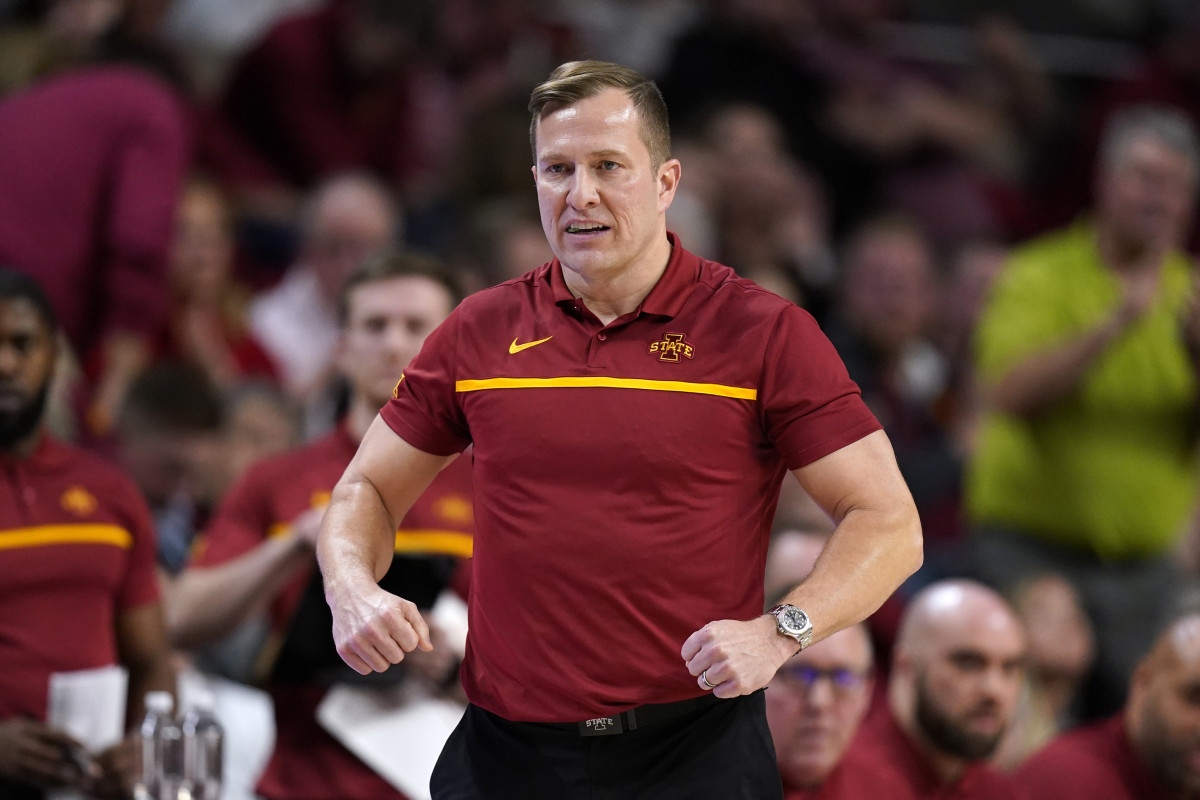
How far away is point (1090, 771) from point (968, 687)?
447 mm

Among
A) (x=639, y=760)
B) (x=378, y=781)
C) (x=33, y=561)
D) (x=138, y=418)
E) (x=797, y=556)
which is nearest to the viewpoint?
(x=639, y=760)

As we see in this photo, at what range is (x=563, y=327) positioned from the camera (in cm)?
298

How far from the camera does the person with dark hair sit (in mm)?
4410

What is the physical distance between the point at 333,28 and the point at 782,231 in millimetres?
2502

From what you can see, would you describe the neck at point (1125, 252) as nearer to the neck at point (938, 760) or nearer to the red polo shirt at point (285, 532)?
the neck at point (938, 760)

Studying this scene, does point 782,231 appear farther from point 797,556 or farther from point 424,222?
point 797,556

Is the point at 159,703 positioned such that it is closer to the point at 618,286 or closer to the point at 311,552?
the point at 311,552

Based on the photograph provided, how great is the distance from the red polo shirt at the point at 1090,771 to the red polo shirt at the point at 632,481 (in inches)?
100

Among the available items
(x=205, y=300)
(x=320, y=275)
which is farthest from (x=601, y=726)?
(x=320, y=275)

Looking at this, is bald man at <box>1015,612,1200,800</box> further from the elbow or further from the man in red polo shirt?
the elbow

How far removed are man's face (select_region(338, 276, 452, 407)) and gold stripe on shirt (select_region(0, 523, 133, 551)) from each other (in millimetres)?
802

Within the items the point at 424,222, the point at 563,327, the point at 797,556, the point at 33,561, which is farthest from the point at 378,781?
the point at 424,222

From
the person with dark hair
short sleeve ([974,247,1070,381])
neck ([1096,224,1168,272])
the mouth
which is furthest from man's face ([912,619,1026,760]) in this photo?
the mouth

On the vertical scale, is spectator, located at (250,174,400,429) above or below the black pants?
above
